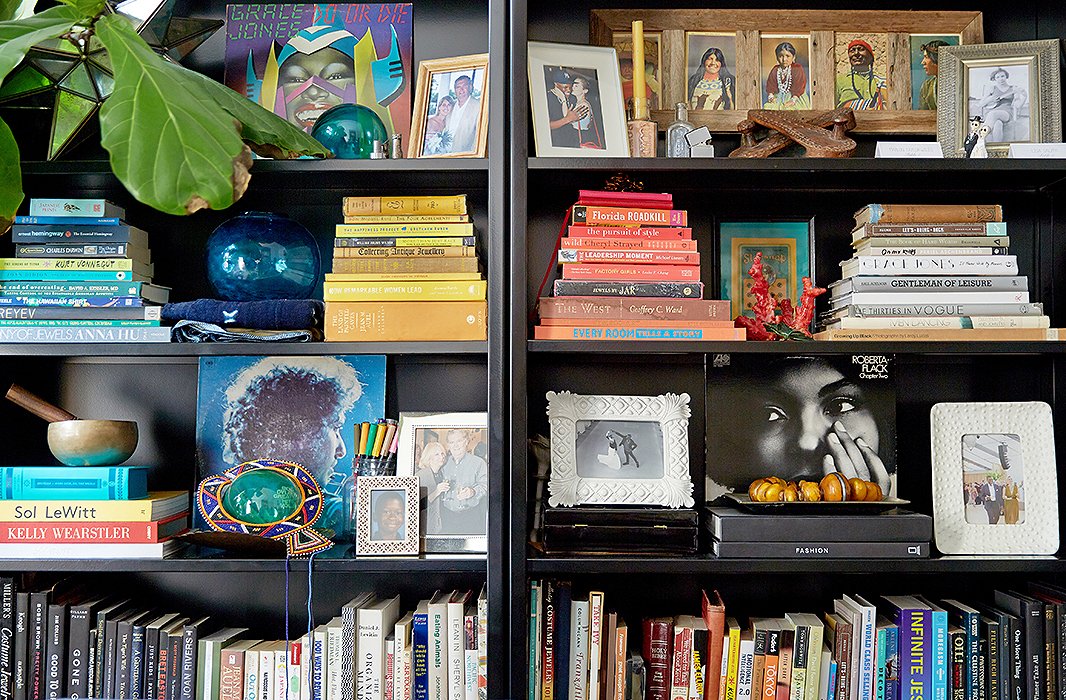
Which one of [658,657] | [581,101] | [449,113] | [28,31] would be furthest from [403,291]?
[658,657]

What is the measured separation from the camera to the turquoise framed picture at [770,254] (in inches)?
68.7

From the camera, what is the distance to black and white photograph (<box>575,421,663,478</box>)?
5.20 feet

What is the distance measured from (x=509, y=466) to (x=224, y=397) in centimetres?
63

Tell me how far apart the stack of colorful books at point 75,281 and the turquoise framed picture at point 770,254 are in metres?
1.06

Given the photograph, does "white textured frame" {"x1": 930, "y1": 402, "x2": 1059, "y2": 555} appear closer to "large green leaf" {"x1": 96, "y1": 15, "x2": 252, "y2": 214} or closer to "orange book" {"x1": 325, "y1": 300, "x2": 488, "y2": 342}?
"orange book" {"x1": 325, "y1": 300, "x2": 488, "y2": 342}

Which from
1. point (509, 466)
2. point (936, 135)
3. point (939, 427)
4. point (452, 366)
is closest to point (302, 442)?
point (452, 366)

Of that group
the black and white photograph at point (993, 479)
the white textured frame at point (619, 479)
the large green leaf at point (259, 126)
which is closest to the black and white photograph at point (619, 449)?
the white textured frame at point (619, 479)

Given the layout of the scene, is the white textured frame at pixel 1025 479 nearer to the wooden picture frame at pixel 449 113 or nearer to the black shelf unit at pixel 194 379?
the black shelf unit at pixel 194 379

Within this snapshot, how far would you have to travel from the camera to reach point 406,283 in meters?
1.52

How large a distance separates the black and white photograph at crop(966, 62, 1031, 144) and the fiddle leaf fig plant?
1348 millimetres

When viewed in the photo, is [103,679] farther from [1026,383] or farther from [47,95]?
[1026,383]

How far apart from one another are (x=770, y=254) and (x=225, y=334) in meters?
1.05

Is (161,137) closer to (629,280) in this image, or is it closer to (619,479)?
(629,280)

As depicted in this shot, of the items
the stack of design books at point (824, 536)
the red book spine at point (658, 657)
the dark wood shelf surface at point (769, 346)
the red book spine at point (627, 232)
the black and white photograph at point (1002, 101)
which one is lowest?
the red book spine at point (658, 657)
